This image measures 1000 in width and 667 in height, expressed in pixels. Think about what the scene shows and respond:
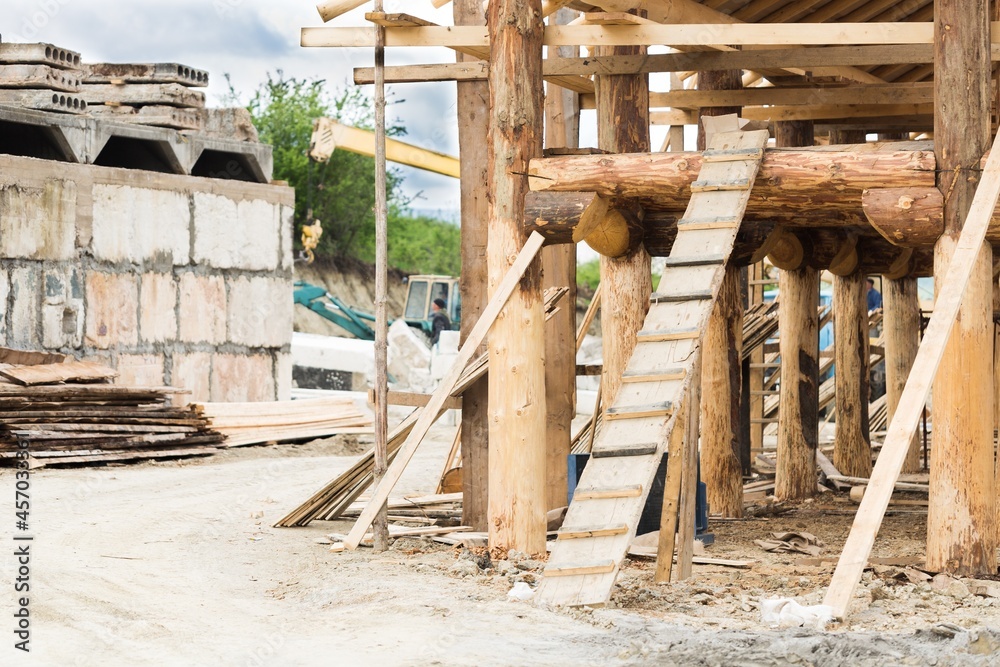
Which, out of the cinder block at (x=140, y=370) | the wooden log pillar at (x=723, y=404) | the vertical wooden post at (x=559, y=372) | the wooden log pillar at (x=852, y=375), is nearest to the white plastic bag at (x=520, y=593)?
the vertical wooden post at (x=559, y=372)

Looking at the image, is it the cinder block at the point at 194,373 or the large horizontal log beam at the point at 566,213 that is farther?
the cinder block at the point at 194,373

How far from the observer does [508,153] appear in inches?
339

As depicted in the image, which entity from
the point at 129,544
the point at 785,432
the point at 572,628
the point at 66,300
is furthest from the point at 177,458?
the point at 572,628

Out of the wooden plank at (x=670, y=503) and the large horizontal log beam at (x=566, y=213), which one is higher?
the large horizontal log beam at (x=566, y=213)

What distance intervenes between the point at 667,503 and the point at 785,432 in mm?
5091

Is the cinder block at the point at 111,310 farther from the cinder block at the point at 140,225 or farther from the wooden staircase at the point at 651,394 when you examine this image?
the wooden staircase at the point at 651,394

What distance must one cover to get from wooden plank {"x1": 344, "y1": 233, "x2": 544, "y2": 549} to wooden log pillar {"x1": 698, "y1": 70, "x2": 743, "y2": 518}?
3.08m

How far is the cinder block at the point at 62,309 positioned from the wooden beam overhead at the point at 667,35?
7.95m

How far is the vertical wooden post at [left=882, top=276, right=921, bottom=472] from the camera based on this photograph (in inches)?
548

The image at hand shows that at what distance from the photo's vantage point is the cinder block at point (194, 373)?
17.0 m

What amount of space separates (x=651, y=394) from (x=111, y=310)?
35.0ft

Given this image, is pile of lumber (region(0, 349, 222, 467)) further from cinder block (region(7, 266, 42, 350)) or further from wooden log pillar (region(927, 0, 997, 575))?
wooden log pillar (region(927, 0, 997, 575))

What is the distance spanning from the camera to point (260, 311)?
18.1 m

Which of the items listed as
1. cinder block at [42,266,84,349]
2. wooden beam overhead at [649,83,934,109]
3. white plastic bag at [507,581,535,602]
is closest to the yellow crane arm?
cinder block at [42,266,84,349]
